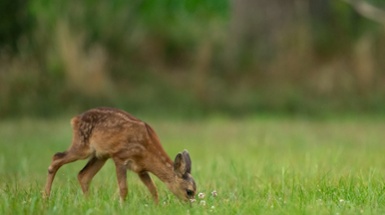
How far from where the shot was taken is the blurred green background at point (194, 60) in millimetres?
18250

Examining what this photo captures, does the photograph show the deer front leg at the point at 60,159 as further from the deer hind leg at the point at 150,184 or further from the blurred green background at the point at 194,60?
the blurred green background at the point at 194,60

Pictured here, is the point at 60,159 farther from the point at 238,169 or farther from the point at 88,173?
the point at 238,169

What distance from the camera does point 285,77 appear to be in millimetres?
19875

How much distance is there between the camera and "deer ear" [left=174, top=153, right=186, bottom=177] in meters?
8.97

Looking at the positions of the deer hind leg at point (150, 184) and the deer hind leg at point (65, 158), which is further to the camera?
the deer hind leg at point (65, 158)

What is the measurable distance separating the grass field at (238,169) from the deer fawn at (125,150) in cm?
19

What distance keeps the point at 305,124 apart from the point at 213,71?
2.95 m

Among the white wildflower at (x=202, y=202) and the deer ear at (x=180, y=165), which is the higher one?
the deer ear at (x=180, y=165)

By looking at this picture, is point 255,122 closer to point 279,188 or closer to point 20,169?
point 20,169

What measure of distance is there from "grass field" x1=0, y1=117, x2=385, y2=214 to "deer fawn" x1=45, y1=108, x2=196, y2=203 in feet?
0.63

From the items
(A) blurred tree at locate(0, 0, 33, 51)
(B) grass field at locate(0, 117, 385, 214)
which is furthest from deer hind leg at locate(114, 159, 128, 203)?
(A) blurred tree at locate(0, 0, 33, 51)

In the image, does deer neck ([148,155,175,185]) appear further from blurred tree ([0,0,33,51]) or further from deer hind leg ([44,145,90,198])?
blurred tree ([0,0,33,51])

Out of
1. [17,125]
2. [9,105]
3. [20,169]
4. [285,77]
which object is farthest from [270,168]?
[285,77]

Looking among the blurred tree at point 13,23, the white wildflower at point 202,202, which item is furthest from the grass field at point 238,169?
the blurred tree at point 13,23
